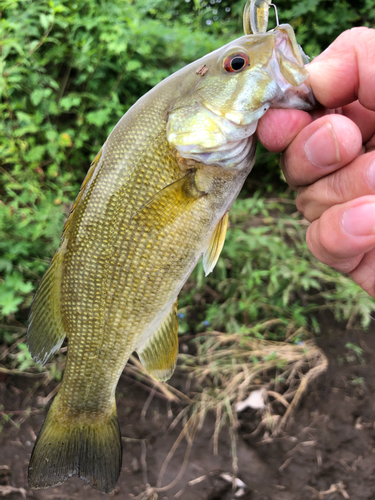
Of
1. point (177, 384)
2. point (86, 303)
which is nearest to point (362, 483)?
point (177, 384)

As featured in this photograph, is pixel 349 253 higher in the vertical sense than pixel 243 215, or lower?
higher

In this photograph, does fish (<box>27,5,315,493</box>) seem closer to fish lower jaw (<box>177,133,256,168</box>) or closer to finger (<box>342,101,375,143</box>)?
fish lower jaw (<box>177,133,256,168</box>)

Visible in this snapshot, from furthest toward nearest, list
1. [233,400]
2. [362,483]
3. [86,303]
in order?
[233,400] → [362,483] → [86,303]

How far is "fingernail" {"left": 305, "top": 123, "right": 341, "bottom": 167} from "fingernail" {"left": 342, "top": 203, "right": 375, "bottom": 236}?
0.17 m

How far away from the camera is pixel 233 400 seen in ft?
6.93

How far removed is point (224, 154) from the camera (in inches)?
38.3

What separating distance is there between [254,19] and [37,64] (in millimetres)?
2160

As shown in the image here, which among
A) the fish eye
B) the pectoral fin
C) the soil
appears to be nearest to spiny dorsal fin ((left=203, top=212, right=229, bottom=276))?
the pectoral fin

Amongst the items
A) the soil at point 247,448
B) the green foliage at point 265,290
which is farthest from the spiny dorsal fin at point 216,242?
the soil at point 247,448

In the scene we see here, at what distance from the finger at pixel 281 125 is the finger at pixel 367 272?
24.3 inches

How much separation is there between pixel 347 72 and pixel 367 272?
77cm

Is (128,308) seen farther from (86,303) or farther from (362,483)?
(362,483)

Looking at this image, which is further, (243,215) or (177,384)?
(243,215)

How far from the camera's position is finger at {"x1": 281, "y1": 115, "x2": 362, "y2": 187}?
911 mm
